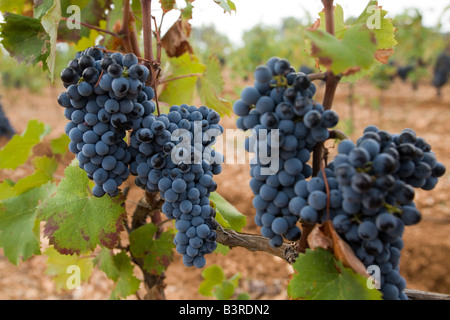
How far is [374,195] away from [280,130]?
0.24 m

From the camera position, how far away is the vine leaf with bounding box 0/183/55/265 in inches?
53.7

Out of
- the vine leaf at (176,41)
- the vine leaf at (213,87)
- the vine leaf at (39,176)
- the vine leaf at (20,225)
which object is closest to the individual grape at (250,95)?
the vine leaf at (213,87)

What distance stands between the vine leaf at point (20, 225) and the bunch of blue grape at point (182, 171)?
2.07ft

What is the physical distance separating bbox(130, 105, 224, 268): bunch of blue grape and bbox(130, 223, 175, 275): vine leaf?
1.79ft

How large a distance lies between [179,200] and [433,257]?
2.98 m

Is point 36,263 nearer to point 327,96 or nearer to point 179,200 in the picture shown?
point 179,200

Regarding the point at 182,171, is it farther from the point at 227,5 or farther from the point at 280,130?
the point at 227,5

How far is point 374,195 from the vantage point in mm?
674

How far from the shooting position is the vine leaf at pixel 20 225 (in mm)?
1365

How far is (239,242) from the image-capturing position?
43.2 inches

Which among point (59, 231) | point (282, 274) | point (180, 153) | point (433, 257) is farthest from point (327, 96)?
point (433, 257)

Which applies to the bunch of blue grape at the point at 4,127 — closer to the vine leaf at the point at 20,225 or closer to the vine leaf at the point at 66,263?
the vine leaf at the point at 66,263

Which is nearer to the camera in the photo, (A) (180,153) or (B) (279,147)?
(B) (279,147)
